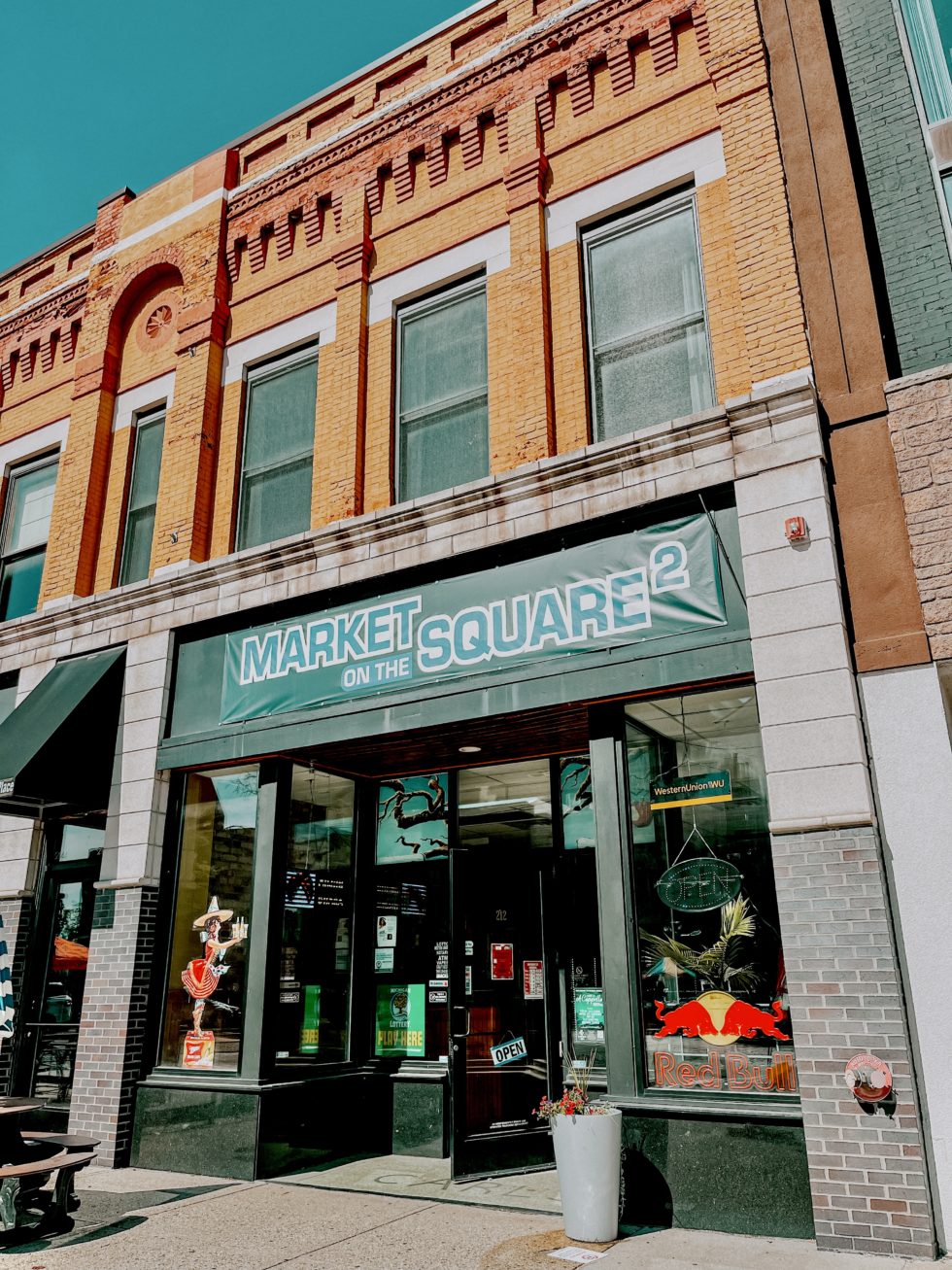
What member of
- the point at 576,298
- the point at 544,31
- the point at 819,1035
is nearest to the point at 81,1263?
the point at 819,1035

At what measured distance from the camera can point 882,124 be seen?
8.34m

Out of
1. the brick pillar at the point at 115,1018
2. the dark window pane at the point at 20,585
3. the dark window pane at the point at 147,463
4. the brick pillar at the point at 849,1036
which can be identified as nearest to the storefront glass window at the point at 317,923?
the brick pillar at the point at 115,1018

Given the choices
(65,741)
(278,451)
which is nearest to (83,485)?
(278,451)

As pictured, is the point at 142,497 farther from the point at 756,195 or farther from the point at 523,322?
the point at 756,195

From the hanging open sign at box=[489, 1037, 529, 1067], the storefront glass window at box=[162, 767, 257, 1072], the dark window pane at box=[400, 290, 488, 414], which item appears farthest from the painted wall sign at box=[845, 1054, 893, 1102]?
the dark window pane at box=[400, 290, 488, 414]

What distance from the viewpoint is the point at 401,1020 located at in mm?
9578

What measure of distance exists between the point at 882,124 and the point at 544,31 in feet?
→ 12.2

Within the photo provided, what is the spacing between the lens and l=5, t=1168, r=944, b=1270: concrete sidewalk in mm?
5625

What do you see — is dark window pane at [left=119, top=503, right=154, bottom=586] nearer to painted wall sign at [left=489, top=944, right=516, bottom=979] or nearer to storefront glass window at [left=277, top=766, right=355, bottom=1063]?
storefront glass window at [left=277, top=766, right=355, bottom=1063]

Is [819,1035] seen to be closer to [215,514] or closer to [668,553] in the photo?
[668,553]

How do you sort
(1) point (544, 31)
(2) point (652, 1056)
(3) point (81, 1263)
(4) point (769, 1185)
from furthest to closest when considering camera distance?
1. (1) point (544, 31)
2. (2) point (652, 1056)
3. (4) point (769, 1185)
4. (3) point (81, 1263)

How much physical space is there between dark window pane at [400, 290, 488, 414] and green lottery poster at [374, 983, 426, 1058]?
5960 millimetres

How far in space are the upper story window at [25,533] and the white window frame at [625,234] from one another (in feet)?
24.3

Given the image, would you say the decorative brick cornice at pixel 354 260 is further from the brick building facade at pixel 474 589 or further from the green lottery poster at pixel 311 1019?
the green lottery poster at pixel 311 1019
